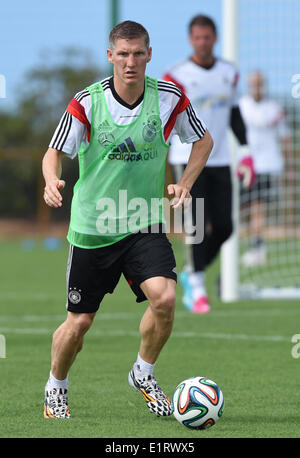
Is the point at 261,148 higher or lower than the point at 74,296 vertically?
higher

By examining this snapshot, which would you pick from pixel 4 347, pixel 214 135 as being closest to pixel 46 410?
pixel 4 347

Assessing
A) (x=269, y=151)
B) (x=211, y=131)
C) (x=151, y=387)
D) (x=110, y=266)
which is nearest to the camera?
(x=110, y=266)

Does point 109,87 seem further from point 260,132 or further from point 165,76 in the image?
point 260,132

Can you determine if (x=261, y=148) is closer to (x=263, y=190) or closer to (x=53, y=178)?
(x=263, y=190)

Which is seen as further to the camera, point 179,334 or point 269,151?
point 269,151

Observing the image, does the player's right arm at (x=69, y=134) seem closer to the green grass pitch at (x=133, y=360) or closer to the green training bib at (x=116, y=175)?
the green training bib at (x=116, y=175)

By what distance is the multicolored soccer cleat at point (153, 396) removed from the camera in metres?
5.15

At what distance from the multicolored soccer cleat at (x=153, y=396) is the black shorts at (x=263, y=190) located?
701cm

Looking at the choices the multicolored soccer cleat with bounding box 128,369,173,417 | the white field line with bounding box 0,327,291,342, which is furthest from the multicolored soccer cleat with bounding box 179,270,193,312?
the multicolored soccer cleat with bounding box 128,369,173,417

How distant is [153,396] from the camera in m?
5.24

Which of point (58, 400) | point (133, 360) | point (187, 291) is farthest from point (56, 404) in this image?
point (187, 291)

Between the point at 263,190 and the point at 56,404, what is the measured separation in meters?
7.87

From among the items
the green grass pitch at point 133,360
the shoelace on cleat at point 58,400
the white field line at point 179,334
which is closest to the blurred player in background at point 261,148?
the green grass pitch at point 133,360

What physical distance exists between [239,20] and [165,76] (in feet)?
5.88
